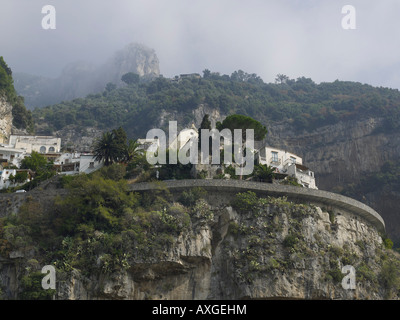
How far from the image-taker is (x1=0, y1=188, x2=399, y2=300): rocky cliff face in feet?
111

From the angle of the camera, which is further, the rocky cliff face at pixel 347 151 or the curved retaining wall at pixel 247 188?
the rocky cliff face at pixel 347 151

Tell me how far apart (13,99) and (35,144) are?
701cm

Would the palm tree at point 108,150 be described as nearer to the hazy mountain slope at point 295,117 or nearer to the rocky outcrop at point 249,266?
the rocky outcrop at point 249,266

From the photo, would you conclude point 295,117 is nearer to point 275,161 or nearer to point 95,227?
point 275,161

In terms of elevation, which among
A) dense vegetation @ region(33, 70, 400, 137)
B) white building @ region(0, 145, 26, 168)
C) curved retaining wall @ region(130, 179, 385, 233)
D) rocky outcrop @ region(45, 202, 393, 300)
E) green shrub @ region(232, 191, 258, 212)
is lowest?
rocky outcrop @ region(45, 202, 393, 300)

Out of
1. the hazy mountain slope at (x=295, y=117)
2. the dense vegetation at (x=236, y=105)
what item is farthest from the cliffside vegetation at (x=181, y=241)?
the dense vegetation at (x=236, y=105)

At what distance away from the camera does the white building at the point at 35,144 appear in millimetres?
62228

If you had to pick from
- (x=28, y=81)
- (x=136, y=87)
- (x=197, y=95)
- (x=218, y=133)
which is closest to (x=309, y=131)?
(x=197, y=95)

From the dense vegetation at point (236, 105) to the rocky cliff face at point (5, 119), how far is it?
17.2m

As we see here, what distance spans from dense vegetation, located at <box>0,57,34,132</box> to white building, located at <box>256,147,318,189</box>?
34.2 meters

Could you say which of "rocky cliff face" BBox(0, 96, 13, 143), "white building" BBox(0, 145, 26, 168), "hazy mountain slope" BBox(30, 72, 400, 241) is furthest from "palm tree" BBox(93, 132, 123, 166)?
"hazy mountain slope" BBox(30, 72, 400, 241)

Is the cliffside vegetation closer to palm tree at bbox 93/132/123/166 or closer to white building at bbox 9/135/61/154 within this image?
palm tree at bbox 93/132/123/166

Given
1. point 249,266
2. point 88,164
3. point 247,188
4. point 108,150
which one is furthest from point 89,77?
point 249,266
